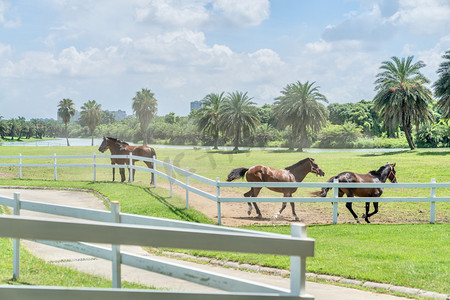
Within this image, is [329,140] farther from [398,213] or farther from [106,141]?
[398,213]

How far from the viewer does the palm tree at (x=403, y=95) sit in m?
46.3

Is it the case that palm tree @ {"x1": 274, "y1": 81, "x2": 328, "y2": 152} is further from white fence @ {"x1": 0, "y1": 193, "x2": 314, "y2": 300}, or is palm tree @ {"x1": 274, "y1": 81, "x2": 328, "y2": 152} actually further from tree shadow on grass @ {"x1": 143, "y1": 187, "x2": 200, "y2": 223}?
white fence @ {"x1": 0, "y1": 193, "x2": 314, "y2": 300}

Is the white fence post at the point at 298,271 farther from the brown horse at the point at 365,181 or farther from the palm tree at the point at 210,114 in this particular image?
the palm tree at the point at 210,114

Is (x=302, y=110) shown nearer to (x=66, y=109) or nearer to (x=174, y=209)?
(x=174, y=209)

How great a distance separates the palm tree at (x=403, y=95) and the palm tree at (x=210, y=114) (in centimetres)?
2121

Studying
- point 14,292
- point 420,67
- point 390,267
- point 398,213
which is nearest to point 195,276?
point 14,292

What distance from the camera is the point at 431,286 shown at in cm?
692

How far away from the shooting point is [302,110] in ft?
178

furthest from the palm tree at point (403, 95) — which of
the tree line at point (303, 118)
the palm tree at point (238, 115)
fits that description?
the palm tree at point (238, 115)

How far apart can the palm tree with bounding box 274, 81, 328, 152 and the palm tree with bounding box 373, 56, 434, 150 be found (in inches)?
323

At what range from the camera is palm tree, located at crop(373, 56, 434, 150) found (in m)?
46.3

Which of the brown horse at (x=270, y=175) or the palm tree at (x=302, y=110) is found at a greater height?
the palm tree at (x=302, y=110)

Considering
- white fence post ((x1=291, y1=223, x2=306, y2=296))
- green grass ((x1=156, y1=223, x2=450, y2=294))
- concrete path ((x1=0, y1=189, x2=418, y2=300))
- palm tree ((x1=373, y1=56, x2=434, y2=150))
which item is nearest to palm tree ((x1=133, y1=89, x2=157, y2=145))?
palm tree ((x1=373, y1=56, x2=434, y2=150))

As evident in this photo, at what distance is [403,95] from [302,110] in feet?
40.1
